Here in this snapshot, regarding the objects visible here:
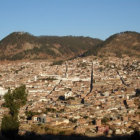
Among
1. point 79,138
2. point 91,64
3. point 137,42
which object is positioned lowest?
point 79,138

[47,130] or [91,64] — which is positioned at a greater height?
[91,64]

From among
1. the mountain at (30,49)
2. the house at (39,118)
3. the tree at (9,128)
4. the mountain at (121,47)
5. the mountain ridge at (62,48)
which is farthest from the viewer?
the mountain at (30,49)

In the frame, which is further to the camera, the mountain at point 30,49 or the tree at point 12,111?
the mountain at point 30,49

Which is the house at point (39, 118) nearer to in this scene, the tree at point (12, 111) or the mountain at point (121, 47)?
the tree at point (12, 111)

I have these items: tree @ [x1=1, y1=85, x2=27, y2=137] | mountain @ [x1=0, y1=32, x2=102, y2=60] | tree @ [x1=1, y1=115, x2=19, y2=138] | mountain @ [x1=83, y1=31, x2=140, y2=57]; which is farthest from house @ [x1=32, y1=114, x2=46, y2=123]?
mountain @ [x1=0, y1=32, x2=102, y2=60]

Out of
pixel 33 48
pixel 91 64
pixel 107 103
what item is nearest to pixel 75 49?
pixel 33 48

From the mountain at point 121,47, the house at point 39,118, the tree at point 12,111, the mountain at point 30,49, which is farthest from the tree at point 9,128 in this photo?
the mountain at point 30,49

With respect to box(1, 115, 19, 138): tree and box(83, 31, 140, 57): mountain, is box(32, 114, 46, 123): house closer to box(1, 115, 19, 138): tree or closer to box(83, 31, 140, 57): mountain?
box(1, 115, 19, 138): tree

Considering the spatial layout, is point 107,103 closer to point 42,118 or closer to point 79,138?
point 42,118
